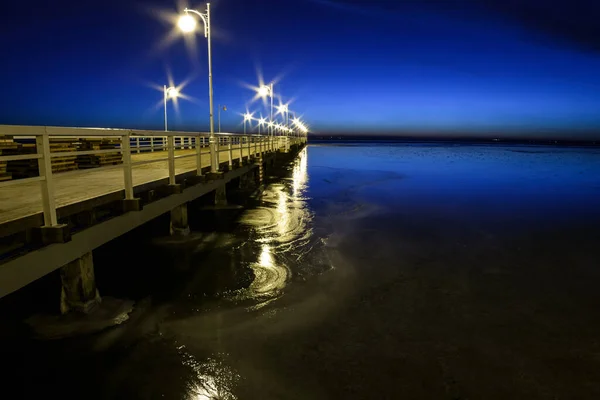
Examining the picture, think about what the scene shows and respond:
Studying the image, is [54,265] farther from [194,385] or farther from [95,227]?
[194,385]

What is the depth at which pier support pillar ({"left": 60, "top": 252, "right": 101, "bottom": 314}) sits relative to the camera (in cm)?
659

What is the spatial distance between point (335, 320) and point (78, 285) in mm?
4207

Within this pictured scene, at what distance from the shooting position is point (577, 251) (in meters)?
11.9

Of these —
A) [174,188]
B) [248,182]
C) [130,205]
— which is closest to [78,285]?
[130,205]

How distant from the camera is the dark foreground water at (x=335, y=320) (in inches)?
207

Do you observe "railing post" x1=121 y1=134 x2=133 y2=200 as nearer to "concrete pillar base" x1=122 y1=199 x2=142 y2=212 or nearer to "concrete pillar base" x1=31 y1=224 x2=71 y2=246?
"concrete pillar base" x1=122 y1=199 x2=142 y2=212

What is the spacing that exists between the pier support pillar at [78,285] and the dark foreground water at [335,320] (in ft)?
2.51

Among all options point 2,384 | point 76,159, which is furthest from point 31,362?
point 76,159

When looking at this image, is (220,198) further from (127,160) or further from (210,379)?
(210,379)

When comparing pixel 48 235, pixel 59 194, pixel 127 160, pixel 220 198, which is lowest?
pixel 220 198

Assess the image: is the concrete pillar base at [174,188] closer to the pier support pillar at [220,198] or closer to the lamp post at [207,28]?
the lamp post at [207,28]

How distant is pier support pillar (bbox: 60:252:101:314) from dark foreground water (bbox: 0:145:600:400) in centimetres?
76

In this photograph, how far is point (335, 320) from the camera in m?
6.97

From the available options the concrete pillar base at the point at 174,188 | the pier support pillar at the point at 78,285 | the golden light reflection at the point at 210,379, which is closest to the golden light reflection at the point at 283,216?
the concrete pillar base at the point at 174,188
